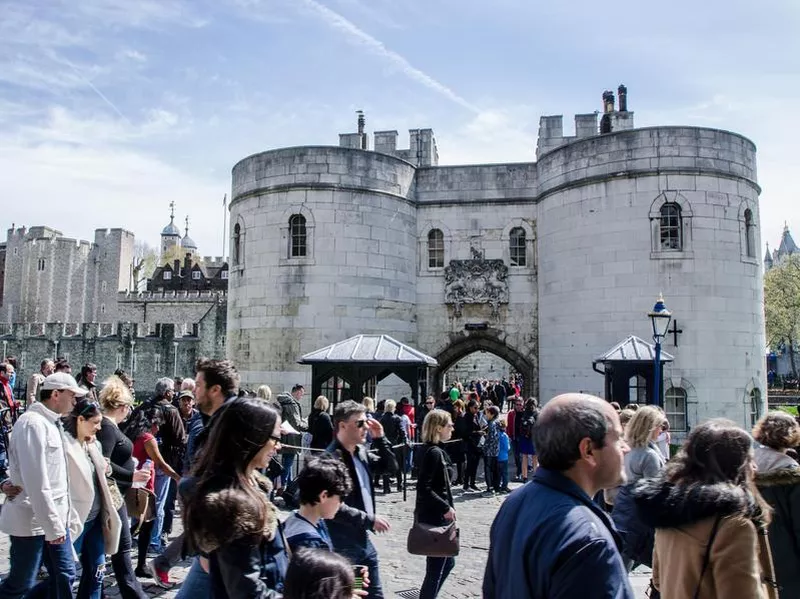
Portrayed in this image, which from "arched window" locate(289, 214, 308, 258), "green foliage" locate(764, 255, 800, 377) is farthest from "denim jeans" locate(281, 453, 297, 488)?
"green foliage" locate(764, 255, 800, 377)

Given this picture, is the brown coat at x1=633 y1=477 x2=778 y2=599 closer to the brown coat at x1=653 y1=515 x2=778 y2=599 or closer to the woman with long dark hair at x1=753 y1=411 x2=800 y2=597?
the brown coat at x1=653 y1=515 x2=778 y2=599

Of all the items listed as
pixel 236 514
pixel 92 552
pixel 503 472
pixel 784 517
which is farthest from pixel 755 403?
pixel 236 514

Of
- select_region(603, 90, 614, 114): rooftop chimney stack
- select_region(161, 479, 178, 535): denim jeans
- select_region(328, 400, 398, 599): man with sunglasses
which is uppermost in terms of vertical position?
select_region(603, 90, 614, 114): rooftop chimney stack

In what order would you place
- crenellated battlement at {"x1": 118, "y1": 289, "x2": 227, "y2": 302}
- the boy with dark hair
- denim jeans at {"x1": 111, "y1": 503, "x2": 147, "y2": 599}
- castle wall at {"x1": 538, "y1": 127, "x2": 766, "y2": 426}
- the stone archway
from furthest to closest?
1. crenellated battlement at {"x1": 118, "y1": 289, "x2": 227, "y2": 302}
2. the stone archway
3. castle wall at {"x1": 538, "y1": 127, "x2": 766, "y2": 426}
4. denim jeans at {"x1": 111, "y1": 503, "x2": 147, "y2": 599}
5. the boy with dark hair

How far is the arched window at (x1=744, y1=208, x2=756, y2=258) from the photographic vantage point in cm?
1833

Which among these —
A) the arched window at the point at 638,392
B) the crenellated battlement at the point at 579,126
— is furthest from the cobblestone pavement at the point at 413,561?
the crenellated battlement at the point at 579,126

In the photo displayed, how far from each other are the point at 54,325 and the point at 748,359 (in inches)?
1861

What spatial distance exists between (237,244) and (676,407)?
13.4 metres

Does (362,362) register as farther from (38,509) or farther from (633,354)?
(38,509)

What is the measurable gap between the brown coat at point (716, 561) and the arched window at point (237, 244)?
737 inches

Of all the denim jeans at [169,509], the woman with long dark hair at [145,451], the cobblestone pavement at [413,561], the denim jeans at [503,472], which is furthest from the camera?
the denim jeans at [503,472]

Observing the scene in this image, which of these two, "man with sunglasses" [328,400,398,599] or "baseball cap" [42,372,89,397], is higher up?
"baseball cap" [42,372,89,397]

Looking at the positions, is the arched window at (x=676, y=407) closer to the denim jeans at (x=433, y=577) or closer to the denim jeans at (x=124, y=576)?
the denim jeans at (x=433, y=577)

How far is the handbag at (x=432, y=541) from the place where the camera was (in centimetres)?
567
